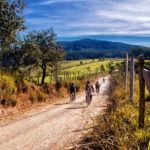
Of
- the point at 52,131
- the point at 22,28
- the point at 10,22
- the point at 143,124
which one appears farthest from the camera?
the point at 22,28

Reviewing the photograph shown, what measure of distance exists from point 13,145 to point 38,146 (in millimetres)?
890

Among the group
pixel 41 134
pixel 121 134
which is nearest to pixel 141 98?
pixel 121 134

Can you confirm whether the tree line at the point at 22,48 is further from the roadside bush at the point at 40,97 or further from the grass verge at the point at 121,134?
the grass verge at the point at 121,134

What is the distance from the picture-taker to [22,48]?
138 ft

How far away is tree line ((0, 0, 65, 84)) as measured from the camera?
25.3 meters

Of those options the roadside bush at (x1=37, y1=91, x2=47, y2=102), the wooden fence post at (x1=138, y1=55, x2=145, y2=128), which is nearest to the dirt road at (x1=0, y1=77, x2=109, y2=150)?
the wooden fence post at (x1=138, y1=55, x2=145, y2=128)

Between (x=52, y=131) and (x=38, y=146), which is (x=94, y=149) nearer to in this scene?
(x=38, y=146)

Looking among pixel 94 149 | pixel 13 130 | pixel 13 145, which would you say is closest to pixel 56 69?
pixel 13 130

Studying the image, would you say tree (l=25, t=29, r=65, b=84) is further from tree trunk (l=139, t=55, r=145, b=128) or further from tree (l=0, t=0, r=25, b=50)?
tree trunk (l=139, t=55, r=145, b=128)

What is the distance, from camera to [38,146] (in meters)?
13.1

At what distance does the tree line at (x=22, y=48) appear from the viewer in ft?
82.9

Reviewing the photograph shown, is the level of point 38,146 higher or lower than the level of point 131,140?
lower

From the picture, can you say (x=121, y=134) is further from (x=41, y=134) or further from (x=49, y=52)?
(x=49, y=52)

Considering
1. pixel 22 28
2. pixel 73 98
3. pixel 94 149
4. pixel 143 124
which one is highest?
pixel 22 28
